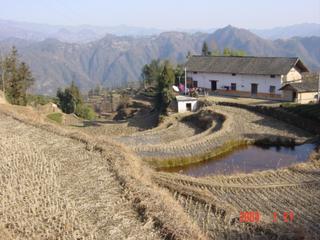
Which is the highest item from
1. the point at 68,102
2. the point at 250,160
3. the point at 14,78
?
the point at 14,78

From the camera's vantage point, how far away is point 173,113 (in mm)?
29406

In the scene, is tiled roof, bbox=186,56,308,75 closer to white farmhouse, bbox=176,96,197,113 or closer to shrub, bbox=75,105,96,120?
white farmhouse, bbox=176,96,197,113

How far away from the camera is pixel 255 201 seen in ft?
38.7

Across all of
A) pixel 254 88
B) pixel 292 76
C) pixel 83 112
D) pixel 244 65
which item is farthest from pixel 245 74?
pixel 83 112

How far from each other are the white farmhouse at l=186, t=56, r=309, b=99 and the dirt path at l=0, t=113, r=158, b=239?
63.8ft

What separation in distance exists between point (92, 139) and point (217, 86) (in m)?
21.3

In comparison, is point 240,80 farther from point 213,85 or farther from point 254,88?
point 213,85

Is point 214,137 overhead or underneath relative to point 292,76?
underneath

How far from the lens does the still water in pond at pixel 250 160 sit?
1655 centimetres

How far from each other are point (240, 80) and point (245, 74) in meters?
0.81

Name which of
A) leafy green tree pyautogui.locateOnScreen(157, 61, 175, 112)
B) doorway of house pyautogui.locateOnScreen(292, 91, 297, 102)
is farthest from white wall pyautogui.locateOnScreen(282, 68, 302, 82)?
leafy green tree pyautogui.locateOnScreen(157, 61, 175, 112)

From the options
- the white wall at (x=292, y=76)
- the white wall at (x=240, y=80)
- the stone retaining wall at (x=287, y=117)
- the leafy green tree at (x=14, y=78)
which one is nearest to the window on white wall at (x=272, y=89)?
the white wall at (x=240, y=80)
